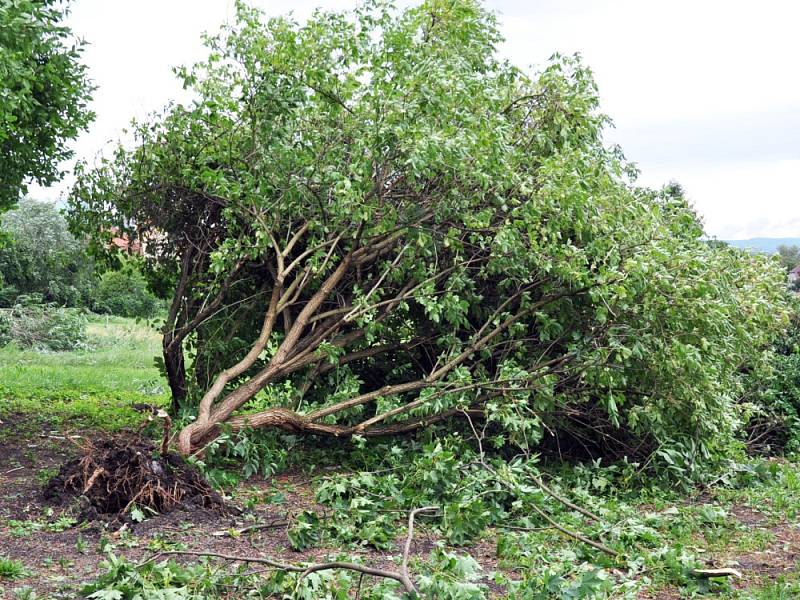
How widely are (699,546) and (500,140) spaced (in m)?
3.30

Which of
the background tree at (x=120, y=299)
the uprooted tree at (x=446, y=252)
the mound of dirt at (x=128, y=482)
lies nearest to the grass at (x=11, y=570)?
the mound of dirt at (x=128, y=482)

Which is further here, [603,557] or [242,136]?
[242,136]

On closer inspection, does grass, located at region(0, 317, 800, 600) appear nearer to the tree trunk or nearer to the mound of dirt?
the mound of dirt

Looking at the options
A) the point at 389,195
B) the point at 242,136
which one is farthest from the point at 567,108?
the point at 242,136

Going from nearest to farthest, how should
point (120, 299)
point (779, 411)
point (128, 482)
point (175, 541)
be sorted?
1. point (175, 541)
2. point (128, 482)
3. point (779, 411)
4. point (120, 299)

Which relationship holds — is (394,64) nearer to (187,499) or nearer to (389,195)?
(389,195)

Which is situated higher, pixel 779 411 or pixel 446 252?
pixel 446 252

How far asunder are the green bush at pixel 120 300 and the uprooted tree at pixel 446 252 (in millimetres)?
17001

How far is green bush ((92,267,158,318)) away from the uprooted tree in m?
17.0

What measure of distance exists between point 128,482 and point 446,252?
3394 mm

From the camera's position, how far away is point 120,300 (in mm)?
26047

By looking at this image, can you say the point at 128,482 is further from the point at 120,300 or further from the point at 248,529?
the point at 120,300

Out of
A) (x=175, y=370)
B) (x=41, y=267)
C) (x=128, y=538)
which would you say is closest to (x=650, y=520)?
(x=128, y=538)

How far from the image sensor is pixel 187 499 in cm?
587
